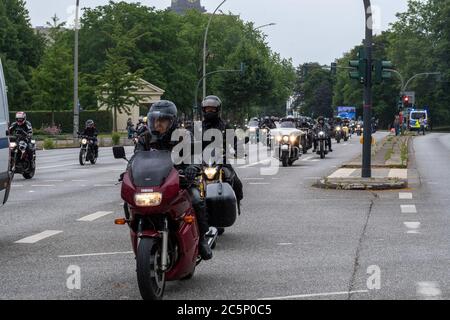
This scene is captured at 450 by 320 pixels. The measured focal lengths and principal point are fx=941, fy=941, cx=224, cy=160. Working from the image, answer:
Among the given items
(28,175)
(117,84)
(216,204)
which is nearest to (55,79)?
(117,84)

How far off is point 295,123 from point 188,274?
2525 cm

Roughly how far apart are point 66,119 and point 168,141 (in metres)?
71.7

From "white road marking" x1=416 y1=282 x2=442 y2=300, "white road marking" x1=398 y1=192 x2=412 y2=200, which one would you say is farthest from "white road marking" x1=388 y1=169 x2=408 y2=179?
"white road marking" x1=416 y1=282 x2=442 y2=300

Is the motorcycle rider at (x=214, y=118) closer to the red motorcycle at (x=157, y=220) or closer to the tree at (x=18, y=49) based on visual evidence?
the red motorcycle at (x=157, y=220)

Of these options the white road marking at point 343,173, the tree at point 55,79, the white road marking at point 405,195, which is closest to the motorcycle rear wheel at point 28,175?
the white road marking at point 343,173

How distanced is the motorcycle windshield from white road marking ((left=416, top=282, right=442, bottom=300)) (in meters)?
2.17

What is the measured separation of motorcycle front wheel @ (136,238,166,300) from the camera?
6871 millimetres

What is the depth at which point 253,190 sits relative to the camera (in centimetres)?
1900

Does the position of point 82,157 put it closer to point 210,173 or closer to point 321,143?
point 321,143

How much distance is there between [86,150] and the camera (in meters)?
30.7

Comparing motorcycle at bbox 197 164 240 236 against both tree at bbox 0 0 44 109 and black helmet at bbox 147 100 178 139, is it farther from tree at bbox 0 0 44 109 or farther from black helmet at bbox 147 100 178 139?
tree at bbox 0 0 44 109

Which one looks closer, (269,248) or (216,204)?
(216,204)

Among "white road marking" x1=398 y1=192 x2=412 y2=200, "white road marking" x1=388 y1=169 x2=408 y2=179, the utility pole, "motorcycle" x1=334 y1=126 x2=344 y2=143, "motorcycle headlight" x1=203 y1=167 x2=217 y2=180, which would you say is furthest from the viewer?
"motorcycle" x1=334 y1=126 x2=344 y2=143

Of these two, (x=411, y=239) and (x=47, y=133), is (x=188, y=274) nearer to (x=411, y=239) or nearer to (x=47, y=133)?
(x=411, y=239)
